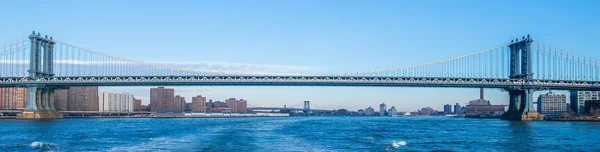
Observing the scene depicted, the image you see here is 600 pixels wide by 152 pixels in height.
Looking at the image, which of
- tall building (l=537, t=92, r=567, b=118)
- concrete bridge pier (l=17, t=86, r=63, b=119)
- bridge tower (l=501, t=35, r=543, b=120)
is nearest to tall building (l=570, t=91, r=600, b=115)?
tall building (l=537, t=92, r=567, b=118)

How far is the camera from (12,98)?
17000 cm

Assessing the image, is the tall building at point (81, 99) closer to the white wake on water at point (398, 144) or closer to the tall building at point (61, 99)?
the tall building at point (61, 99)

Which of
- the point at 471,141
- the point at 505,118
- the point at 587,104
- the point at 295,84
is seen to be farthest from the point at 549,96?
the point at 471,141

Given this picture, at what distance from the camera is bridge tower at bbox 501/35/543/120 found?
280 ft

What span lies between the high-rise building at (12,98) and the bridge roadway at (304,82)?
85.6 m

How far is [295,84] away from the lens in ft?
294

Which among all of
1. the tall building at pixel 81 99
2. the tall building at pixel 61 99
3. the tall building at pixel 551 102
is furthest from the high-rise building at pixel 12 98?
the tall building at pixel 551 102

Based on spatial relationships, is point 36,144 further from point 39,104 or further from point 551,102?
point 551,102

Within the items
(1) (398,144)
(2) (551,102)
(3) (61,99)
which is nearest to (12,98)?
(3) (61,99)

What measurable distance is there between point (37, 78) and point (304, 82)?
33781mm

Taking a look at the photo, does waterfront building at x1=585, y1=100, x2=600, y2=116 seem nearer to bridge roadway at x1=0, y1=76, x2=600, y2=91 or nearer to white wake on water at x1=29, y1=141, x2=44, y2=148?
bridge roadway at x1=0, y1=76, x2=600, y2=91

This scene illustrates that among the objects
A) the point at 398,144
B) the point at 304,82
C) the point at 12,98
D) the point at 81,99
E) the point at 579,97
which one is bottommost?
the point at 81,99

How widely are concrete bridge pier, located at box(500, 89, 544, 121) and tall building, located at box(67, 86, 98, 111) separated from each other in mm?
121276

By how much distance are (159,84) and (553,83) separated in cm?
5091
